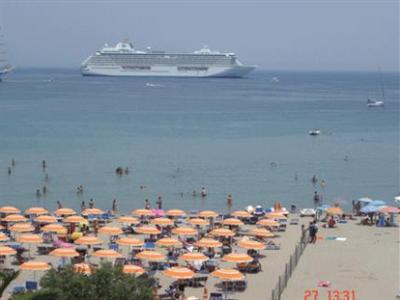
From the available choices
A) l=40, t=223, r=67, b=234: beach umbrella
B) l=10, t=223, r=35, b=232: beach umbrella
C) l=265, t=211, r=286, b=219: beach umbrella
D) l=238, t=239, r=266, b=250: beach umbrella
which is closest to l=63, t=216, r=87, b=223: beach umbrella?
l=40, t=223, r=67, b=234: beach umbrella

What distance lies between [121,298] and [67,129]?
2299 inches

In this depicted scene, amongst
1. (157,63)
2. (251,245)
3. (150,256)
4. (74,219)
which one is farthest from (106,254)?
(157,63)

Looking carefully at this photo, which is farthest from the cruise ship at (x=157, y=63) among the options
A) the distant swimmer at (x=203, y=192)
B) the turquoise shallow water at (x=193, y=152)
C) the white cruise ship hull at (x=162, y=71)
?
the distant swimmer at (x=203, y=192)

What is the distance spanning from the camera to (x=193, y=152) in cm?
5656

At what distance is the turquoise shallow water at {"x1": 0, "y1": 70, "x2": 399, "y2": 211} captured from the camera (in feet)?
133

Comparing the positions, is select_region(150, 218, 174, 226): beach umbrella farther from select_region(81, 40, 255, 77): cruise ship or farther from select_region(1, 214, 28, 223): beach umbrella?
select_region(81, 40, 255, 77): cruise ship

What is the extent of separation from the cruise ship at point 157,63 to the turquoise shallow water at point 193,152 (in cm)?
6628

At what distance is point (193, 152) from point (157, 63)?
121833 mm

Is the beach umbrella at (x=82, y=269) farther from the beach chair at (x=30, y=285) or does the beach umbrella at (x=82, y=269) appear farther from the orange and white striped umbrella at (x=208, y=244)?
the orange and white striped umbrella at (x=208, y=244)

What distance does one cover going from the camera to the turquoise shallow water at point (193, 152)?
40625 mm

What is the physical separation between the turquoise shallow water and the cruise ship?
6628cm

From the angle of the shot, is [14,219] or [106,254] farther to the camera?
[14,219]

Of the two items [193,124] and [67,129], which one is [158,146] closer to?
[67,129]

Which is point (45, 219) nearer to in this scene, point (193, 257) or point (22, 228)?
point (22, 228)
